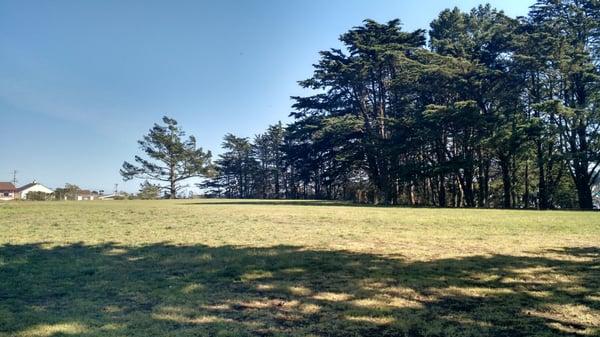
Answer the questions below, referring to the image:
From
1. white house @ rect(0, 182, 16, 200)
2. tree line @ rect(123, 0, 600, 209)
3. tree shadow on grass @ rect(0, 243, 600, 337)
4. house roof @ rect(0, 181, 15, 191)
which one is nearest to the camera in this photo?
tree shadow on grass @ rect(0, 243, 600, 337)

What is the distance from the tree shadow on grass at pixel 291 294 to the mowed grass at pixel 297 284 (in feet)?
0.05

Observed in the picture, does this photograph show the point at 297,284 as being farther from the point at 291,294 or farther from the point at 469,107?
the point at 469,107

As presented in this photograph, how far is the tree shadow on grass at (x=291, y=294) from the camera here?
10.9 feet

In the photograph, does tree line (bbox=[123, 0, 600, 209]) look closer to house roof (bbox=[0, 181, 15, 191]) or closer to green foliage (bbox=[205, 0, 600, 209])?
green foliage (bbox=[205, 0, 600, 209])

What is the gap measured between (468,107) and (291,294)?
76.8ft

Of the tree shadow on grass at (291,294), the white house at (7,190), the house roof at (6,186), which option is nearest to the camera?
the tree shadow on grass at (291,294)

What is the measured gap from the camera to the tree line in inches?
952

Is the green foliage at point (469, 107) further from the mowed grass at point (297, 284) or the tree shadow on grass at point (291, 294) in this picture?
the tree shadow on grass at point (291, 294)

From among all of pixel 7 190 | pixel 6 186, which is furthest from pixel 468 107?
→ pixel 6 186

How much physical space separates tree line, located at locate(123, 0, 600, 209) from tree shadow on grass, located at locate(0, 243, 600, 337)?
68.2 feet

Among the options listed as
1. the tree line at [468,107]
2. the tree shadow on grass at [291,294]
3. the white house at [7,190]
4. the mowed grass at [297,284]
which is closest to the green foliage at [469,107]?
the tree line at [468,107]

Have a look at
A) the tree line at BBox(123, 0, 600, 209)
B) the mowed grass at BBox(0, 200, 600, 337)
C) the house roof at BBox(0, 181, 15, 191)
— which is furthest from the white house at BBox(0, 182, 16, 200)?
the mowed grass at BBox(0, 200, 600, 337)

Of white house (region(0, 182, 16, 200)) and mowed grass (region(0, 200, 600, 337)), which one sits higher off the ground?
white house (region(0, 182, 16, 200))

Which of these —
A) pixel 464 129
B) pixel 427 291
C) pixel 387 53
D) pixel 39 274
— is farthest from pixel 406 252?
pixel 387 53
